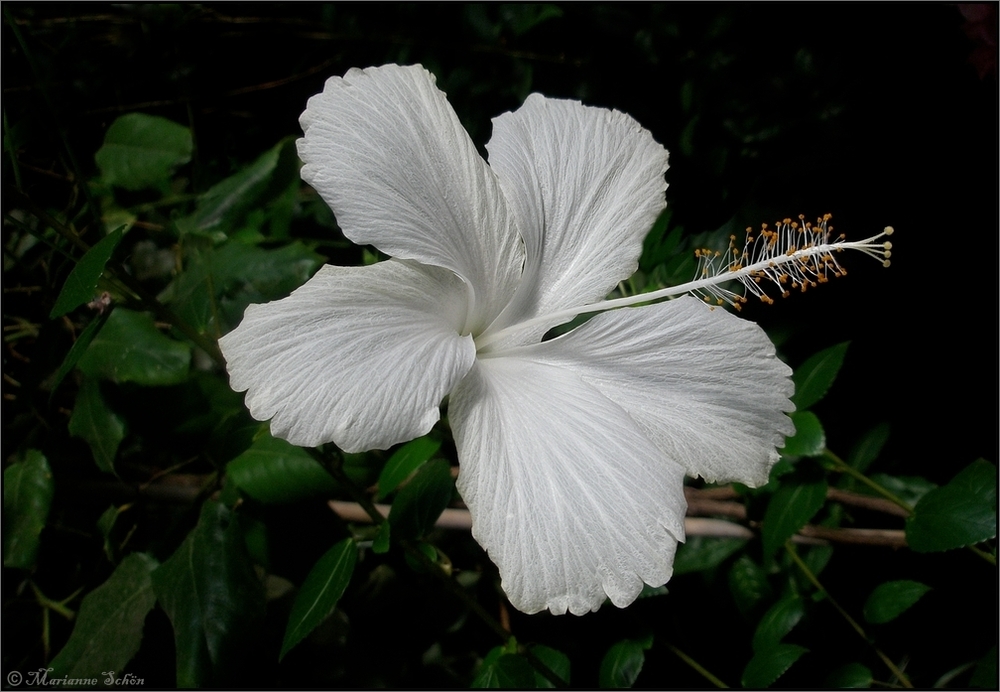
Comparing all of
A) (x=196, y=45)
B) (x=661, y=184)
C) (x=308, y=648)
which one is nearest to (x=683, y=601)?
(x=308, y=648)

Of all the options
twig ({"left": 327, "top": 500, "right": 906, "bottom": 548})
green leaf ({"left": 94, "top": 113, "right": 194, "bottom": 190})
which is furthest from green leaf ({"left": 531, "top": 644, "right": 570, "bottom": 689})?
green leaf ({"left": 94, "top": 113, "right": 194, "bottom": 190})

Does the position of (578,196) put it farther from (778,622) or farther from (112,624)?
(112,624)

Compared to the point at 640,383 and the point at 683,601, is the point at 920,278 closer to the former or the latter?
the point at 683,601

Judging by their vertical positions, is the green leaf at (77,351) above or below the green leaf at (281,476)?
above

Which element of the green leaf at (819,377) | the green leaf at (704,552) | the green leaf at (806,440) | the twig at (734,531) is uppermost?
the green leaf at (819,377)

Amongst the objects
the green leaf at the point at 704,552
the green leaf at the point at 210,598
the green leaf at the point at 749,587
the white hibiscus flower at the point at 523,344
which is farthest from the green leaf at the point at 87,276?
the green leaf at the point at 749,587

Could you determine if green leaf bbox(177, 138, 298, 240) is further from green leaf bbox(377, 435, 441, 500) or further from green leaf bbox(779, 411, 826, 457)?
green leaf bbox(779, 411, 826, 457)

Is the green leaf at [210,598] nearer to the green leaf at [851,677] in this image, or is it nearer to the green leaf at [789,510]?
the green leaf at [789,510]
